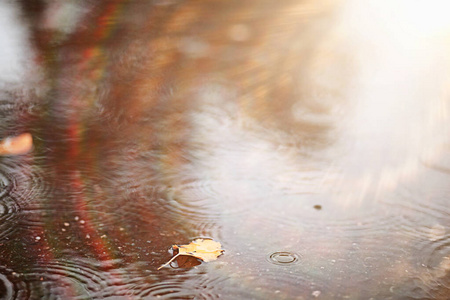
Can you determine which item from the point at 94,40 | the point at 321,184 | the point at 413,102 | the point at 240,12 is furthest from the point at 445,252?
the point at 240,12

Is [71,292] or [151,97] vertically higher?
[151,97]

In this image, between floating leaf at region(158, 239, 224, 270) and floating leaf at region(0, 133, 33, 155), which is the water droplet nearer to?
floating leaf at region(158, 239, 224, 270)

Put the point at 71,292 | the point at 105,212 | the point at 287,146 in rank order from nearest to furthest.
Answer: the point at 71,292, the point at 105,212, the point at 287,146

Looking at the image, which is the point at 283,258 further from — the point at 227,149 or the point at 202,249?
the point at 227,149

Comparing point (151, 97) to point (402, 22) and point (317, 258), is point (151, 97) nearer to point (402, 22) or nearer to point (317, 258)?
point (317, 258)

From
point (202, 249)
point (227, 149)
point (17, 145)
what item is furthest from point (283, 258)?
point (17, 145)

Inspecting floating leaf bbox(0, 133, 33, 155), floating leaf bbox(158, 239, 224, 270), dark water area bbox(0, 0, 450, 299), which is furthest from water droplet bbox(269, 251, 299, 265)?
floating leaf bbox(0, 133, 33, 155)
